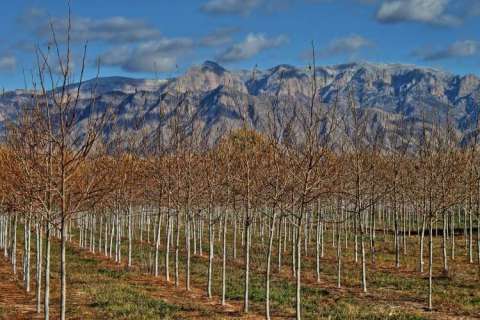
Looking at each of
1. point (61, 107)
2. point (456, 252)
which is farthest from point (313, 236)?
point (61, 107)

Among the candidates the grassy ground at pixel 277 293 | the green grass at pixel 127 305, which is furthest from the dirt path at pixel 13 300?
the green grass at pixel 127 305

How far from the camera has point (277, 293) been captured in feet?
73.9

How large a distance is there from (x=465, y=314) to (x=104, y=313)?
13.2m

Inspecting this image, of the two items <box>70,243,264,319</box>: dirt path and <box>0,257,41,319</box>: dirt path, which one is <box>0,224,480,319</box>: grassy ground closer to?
<box>70,243,264,319</box>: dirt path

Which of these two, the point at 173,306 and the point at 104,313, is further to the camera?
the point at 173,306

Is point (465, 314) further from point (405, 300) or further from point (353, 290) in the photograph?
point (353, 290)

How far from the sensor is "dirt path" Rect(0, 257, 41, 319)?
56.9 ft

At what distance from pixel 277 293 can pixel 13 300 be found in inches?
422

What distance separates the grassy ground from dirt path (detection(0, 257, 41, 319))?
16 cm

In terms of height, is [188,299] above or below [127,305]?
below

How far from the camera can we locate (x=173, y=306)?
61.3 feet

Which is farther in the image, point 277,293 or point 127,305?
point 277,293

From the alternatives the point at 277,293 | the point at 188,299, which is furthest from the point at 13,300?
the point at 277,293

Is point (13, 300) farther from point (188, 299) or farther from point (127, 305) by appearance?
point (188, 299)
